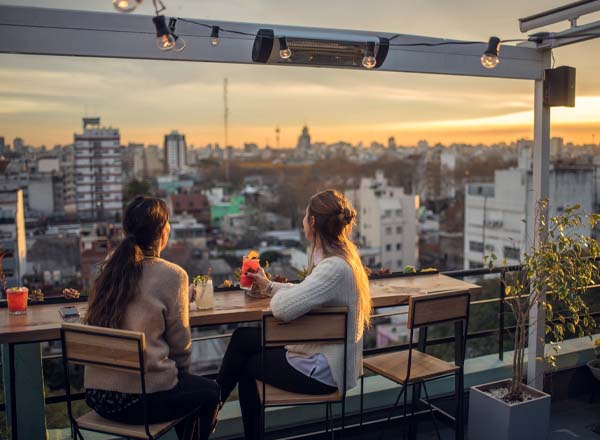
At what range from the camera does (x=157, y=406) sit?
2045mm

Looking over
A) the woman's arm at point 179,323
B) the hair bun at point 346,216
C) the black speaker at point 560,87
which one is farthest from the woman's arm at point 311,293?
the black speaker at point 560,87

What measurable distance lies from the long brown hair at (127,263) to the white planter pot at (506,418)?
1.78 m

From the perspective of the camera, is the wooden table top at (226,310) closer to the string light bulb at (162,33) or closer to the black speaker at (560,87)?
the string light bulb at (162,33)

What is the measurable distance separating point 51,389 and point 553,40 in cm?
725

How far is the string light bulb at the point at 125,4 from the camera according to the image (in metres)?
2.03

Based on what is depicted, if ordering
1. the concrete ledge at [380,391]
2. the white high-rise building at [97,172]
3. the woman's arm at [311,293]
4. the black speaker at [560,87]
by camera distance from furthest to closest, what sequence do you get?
the white high-rise building at [97,172]
the black speaker at [560,87]
the concrete ledge at [380,391]
the woman's arm at [311,293]

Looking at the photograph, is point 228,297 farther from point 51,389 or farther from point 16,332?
point 51,389

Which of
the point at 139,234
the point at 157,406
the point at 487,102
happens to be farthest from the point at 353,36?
the point at 487,102

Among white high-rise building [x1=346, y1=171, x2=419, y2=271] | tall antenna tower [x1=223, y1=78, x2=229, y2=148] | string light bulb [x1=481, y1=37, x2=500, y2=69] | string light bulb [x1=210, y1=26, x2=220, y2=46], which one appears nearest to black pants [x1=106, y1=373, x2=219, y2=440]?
string light bulb [x1=210, y1=26, x2=220, y2=46]

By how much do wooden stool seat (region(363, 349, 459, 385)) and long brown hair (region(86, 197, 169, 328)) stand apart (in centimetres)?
113

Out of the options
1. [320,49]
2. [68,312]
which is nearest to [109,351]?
[68,312]

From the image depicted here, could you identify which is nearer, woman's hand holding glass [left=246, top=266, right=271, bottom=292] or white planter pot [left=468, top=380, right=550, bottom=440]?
woman's hand holding glass [left=246, top=266, right=271, bottom=292]

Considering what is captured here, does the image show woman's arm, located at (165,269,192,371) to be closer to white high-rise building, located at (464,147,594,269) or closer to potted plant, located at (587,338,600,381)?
potted plant, located at (587,338,600,381)

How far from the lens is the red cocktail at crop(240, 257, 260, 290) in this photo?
108 inches
